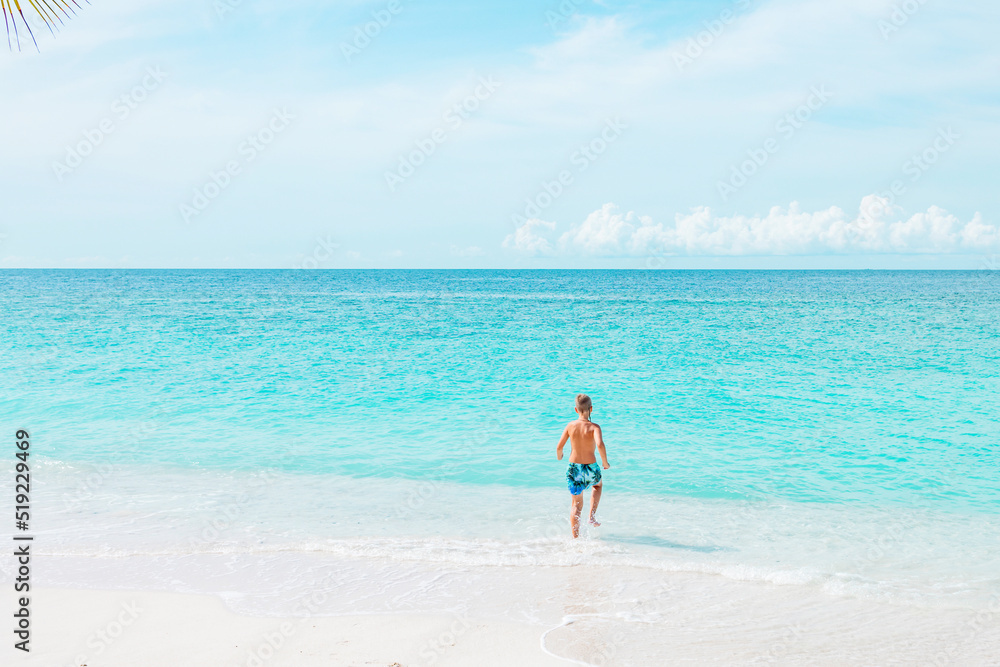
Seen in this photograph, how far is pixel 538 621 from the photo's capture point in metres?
6.10

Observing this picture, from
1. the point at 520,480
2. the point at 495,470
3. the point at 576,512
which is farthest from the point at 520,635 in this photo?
the point at 495,470

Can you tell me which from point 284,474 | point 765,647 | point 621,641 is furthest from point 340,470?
point 765,647

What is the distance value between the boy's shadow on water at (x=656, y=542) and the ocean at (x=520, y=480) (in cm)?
4

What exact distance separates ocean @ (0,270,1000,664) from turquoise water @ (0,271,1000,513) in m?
→ 0.09

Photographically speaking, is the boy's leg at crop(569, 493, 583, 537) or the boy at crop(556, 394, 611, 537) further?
the boy's leg at crop(569, 493, 583, 537)

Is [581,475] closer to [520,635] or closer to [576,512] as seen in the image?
[576,512]

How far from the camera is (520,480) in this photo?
417 inches

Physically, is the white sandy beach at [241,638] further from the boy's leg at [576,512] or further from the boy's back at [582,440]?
the boy's back at [582,440]

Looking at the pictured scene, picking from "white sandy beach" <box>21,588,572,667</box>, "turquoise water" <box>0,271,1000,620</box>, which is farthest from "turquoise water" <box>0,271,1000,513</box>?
"white sandy beach" <box>21,588,572,667</box>

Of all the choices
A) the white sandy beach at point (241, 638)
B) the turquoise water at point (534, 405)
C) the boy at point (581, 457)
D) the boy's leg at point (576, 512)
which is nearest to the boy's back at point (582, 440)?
the boy at point (581, 457)

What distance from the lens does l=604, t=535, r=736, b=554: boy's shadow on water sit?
7875 mm

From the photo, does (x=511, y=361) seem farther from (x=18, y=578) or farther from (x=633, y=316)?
(x=633, y=316)

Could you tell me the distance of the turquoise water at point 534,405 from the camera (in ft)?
36.4

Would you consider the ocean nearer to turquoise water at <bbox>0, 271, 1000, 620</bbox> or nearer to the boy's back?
turquoise water at <bbox>0, 271, 1000, 620</bbox>
